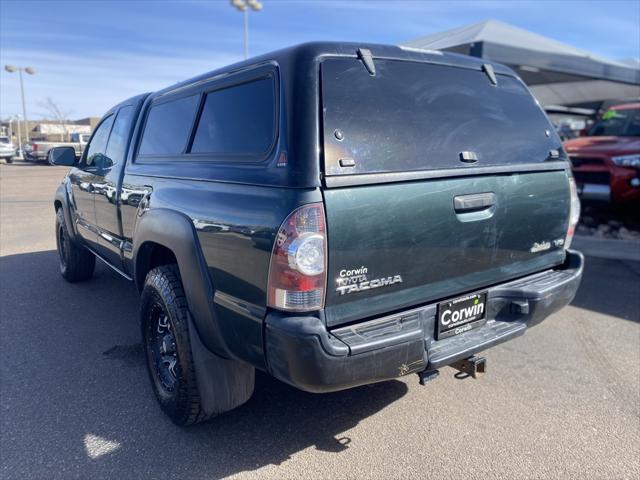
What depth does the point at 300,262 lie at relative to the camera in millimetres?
2109

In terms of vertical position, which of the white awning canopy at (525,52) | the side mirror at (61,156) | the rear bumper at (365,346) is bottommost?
the rear bumper at (365,346)

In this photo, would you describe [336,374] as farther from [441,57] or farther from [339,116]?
[441,57]

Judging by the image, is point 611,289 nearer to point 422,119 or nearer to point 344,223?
point 422,119

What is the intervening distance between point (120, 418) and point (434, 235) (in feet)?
7.01

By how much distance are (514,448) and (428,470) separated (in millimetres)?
532

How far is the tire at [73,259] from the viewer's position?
5.61 meters

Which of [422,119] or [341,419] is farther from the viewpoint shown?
[341,419]

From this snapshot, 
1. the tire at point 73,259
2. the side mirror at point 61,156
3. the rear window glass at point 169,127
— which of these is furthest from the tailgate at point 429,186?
the tire at point 73,259

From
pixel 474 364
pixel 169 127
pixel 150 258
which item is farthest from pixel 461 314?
pixel 169 127

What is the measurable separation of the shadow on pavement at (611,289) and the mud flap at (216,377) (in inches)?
147

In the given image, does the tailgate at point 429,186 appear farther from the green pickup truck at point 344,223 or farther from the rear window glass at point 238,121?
the rear window glass at point 238,121

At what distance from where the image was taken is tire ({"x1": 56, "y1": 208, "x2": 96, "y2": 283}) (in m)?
5.61

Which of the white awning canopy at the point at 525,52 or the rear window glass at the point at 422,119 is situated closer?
the rear window glass at the point at 422,119

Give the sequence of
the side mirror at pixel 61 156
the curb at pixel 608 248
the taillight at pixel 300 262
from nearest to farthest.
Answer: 1. the taillight at pixel 300 262
2. the side mirror at pixel 61 156
3. the curb at pixel 608 248
